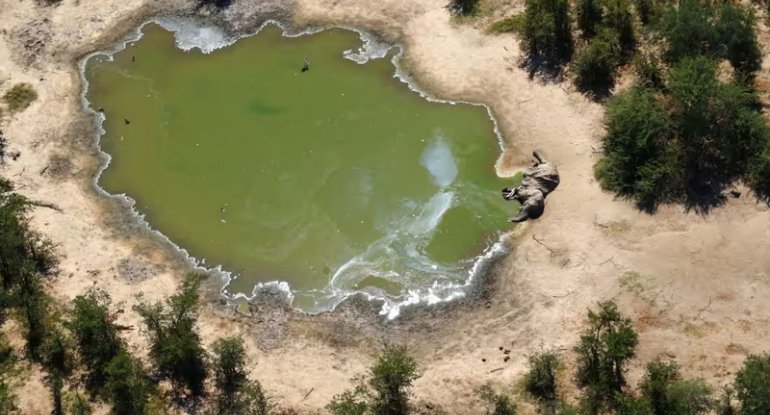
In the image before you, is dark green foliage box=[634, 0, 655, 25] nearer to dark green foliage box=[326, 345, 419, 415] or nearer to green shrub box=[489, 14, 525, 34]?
green shrub box=[489, 14, 525, 34]

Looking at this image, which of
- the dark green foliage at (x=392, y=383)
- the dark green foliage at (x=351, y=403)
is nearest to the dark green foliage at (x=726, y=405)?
the dark green foliage at (x=392, y=383)

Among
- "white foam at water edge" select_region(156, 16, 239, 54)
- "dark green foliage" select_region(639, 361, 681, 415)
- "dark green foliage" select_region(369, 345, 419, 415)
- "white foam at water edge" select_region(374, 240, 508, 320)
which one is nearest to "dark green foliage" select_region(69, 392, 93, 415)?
"dark green foliage" select_region(369, 345, 419, 415)

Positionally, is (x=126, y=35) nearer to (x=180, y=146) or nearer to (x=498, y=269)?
(x=180, y=146)

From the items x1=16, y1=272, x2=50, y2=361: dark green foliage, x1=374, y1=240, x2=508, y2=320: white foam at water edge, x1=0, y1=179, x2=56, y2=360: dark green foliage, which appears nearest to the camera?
x1=16, y1=272, x2=50, y2=361: dark green foliage

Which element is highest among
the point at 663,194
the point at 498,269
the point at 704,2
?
the point at 704,2

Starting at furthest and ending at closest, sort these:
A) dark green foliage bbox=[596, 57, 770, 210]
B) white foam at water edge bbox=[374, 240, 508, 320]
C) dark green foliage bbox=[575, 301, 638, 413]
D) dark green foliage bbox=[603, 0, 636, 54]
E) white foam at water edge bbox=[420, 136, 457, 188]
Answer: dark green foliage bbox=[603, 0, 636, 54], white foam at water edge bbox=[420, 136, 457, 188], dark green foliage bbox=[596, 57, 770, 210], white foam at water edge bbox=[374, 240, 508, 320], dark green foliage bbox=[575, 301, 638, 413]

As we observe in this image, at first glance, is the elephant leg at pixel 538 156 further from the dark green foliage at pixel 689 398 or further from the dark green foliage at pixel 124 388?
the dark green foliage at pixel 124 388

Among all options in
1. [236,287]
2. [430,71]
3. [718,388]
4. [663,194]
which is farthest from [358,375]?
[430,71]
